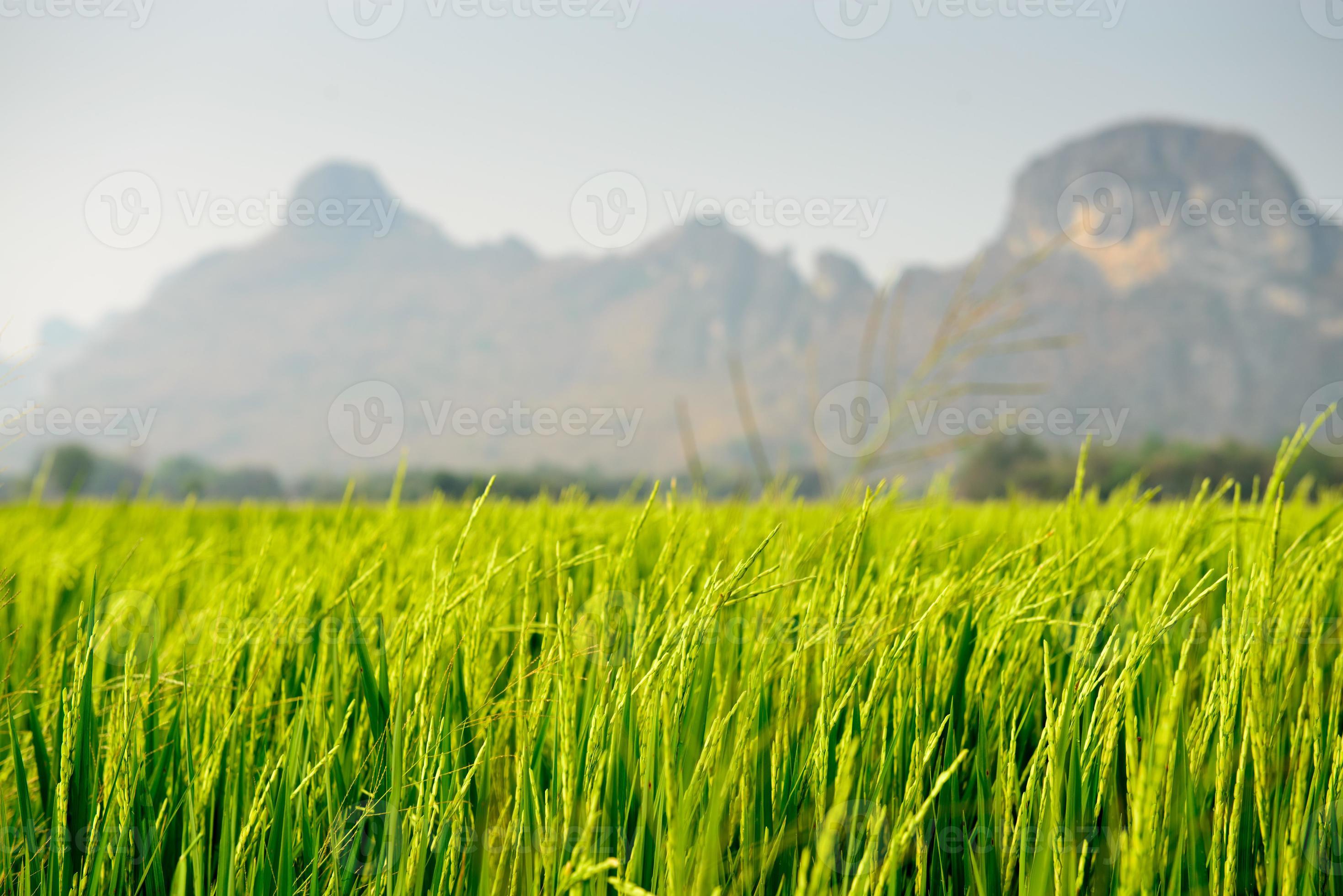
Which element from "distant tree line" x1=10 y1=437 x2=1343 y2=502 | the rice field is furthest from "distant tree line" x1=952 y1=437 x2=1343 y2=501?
the rice field

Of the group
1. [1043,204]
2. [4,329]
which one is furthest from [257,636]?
[1043,204]

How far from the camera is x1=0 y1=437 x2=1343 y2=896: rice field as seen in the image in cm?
81

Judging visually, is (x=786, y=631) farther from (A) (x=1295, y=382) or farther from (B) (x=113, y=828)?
(A) (x=1295, y=382)

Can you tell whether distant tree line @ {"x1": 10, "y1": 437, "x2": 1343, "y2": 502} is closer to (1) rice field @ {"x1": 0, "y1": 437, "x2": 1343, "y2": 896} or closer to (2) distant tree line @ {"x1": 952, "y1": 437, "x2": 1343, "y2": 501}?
(2) distant tree line @ {"x1": 952, "y1": 437, "x2": 1343, "y2": 501}

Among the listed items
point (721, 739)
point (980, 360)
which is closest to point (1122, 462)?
point (721, 739)

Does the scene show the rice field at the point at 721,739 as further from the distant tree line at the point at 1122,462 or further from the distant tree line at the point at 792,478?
the distant tree line at the point at 1122,462

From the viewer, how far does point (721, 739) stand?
87cm

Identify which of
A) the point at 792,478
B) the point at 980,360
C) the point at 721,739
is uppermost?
the point at 980,360

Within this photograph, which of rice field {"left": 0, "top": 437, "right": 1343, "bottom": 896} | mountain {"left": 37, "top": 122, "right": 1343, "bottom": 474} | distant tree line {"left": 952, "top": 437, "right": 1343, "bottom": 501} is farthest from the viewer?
mountain {"left": 37, "top": 122, "right": 1343, "bottom": 474}

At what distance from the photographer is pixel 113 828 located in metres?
0.97

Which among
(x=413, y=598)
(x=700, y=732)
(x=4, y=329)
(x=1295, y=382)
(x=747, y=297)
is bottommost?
(x=700, y=732)

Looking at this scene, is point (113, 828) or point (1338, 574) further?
point (1338, 574)

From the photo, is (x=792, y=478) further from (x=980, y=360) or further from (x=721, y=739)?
(x=980, y=360)

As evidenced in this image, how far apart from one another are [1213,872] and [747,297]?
196 m
